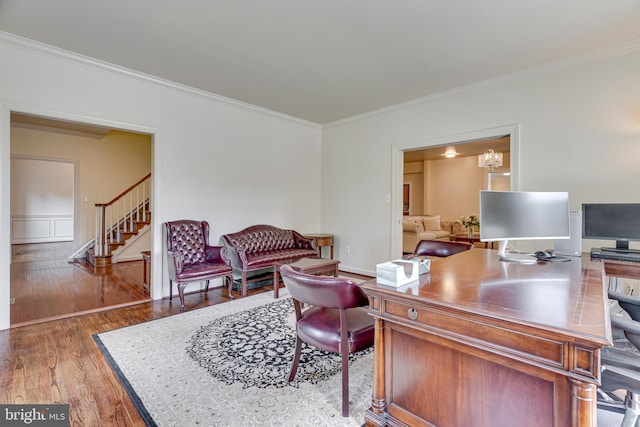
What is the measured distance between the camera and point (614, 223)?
8.40 feet

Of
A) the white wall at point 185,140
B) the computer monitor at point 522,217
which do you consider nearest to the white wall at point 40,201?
the white wall at point 185,140

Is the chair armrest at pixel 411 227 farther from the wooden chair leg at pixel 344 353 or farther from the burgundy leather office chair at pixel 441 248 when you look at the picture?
the wooden chair leg at pixel 344 353

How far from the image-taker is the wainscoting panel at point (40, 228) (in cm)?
821

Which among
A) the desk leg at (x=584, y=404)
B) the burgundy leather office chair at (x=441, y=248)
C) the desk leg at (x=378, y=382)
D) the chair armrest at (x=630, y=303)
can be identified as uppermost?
the burgundy leather office chair at (x=441, y=248)

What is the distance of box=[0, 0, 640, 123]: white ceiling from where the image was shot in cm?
239

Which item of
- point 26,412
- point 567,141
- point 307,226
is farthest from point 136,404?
point 567,141

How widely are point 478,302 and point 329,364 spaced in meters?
1.46

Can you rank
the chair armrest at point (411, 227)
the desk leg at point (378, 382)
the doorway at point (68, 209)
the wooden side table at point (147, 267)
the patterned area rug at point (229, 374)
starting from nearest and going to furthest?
the desk leg at point (378, 382), the patterned area rug at point (229, 374), the doorway at point (68, 209), the wooden side table at point (147, 267), the chair armrest at point (411, 227)

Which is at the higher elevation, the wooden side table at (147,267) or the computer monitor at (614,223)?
the computer monitor at (614,223)

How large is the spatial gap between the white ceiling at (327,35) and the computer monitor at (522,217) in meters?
1.52

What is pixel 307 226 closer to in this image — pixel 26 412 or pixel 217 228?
pixel 217 228

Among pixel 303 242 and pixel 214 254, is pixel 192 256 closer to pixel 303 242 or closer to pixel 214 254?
pixel 214 254

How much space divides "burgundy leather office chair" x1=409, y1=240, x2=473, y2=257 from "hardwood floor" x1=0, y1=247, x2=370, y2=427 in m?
2.62

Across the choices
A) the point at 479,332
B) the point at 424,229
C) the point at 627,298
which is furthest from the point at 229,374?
the point at 424,229
